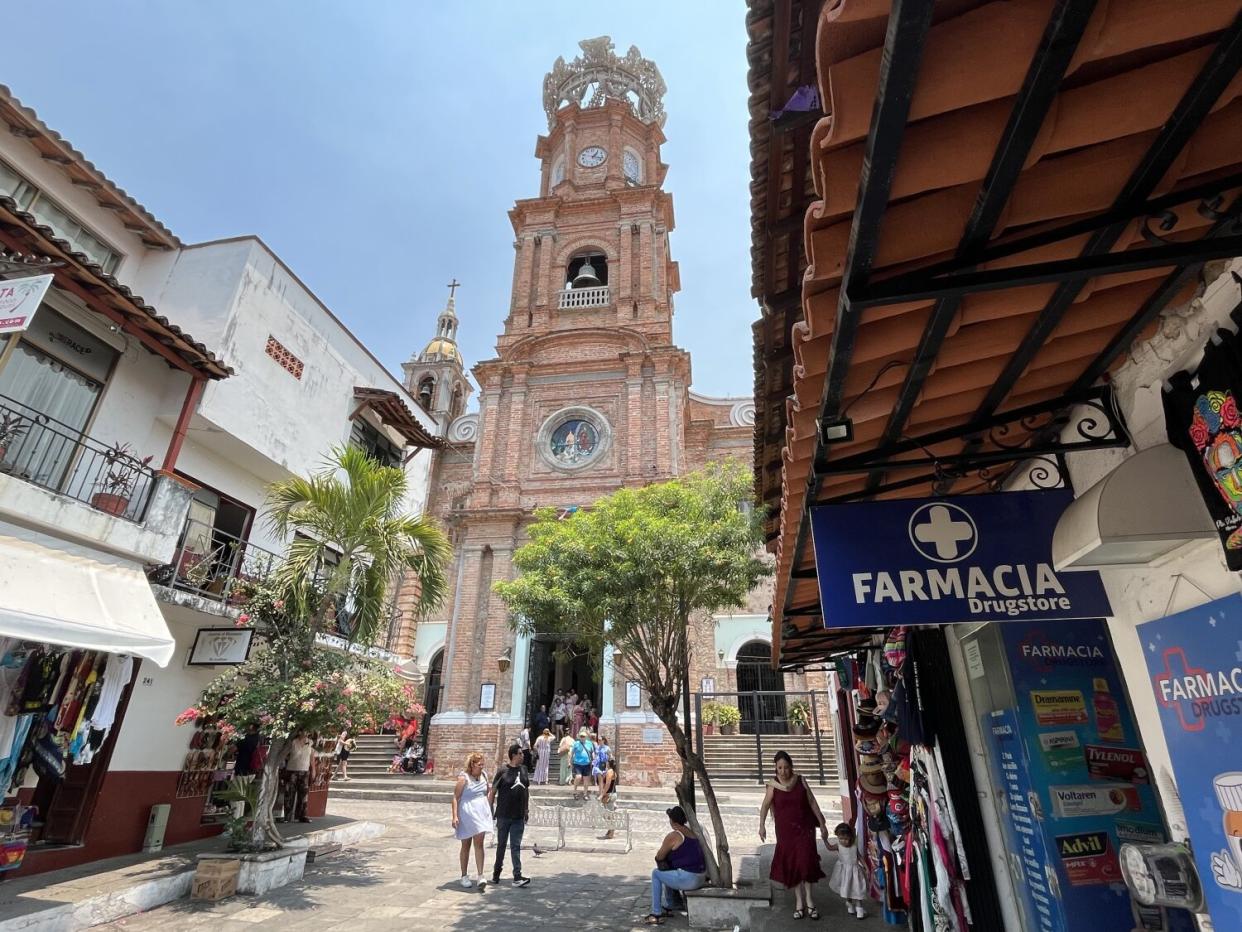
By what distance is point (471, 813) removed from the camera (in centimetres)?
764

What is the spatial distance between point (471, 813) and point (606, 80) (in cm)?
3003

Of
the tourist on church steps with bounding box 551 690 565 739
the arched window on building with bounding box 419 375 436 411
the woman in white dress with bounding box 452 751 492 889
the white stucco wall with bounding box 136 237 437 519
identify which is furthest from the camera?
the arched window on building with bounding box 419 375 436 411

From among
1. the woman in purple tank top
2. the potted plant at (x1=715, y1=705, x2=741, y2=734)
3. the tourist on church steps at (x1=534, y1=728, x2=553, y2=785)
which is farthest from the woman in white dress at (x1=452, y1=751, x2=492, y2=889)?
the potted plant at (x1=715, y1=705, x2=741, y2=734)

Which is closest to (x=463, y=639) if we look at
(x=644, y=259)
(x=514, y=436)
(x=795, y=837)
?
(x=514, y=436)

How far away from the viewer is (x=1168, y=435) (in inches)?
88.4

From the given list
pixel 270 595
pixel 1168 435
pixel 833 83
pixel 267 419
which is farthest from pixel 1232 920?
pixel 267 419

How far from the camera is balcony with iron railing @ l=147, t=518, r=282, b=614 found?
8.57m

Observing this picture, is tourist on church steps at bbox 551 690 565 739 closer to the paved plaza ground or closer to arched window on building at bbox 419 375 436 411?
the paved plaza ground

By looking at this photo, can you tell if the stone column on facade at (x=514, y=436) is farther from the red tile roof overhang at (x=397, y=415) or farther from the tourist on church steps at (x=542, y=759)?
the tourist on church steps at (x=542, y=759)

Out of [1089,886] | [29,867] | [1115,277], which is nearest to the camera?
[1115,277]

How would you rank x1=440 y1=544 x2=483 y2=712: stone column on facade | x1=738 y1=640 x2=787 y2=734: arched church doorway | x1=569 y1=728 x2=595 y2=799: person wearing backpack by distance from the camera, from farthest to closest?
x1=440 y1=544 x2=483 y2=712: stone column on facade < x1=738 y1=640 x2=787 y2=734: arched church doorway < x1=569 y1=728 x2=595 y2=799: person wearing backpack

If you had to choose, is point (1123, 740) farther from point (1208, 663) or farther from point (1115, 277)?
point (1115, 277)

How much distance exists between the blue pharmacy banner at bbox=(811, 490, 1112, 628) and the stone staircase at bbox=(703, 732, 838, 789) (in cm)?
1367

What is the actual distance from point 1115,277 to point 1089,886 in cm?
334
